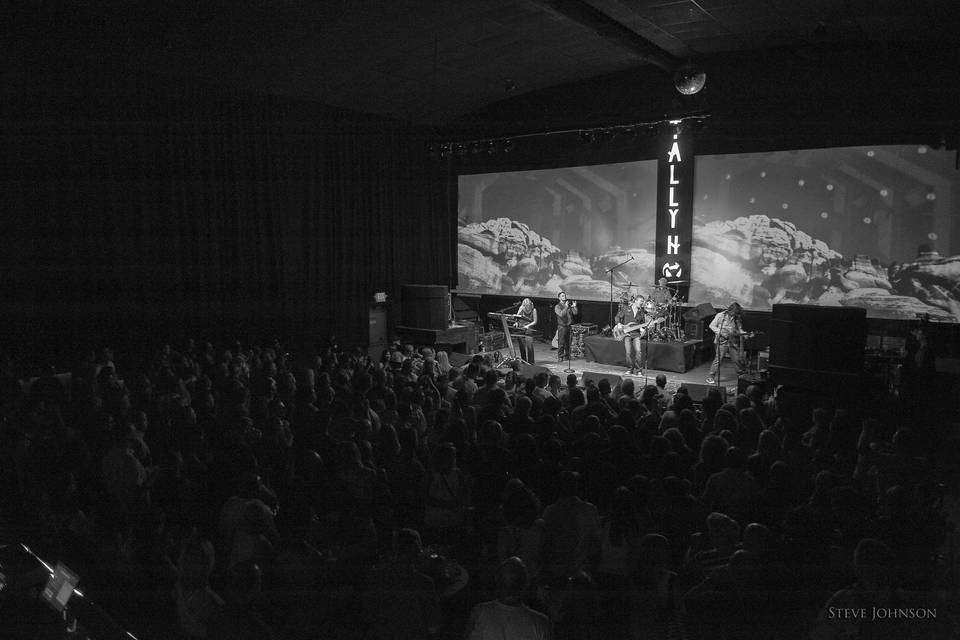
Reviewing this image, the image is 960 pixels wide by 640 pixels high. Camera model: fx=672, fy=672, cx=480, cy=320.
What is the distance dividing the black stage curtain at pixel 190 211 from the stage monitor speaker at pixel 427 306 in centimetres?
126

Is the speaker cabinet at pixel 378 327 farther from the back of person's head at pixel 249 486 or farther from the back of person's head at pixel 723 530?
the back of person's head at pixel 723 530

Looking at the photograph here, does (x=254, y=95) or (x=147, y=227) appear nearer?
(x=147, y=227)

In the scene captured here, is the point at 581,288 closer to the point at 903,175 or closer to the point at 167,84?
the point at 903,175

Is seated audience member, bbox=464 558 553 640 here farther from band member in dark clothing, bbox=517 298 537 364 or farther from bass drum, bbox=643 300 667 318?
bass drum, bbox=643 300 667 318

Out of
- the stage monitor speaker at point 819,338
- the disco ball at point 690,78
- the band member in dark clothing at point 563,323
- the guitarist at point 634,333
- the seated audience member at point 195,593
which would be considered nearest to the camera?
the seated audience member at point 195,593

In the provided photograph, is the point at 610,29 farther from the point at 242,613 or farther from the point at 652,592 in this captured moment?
the point at 242,613

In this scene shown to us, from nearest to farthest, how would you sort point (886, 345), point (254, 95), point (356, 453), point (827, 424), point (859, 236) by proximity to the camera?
1. point (356, 453)
2. point (827, 424)
3. point (886, 345)
4. point (859, 236)
5. point (254, 95)

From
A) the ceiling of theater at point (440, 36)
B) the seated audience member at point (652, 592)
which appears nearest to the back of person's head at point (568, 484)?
the seated audience member at point (652, 592)

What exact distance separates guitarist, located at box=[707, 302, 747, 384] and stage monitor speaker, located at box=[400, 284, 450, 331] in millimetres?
4838

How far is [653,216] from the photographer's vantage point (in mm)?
13406

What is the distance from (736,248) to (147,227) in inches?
400

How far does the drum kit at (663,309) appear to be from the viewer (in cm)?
1177

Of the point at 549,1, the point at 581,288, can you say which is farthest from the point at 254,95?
the point at 581,288

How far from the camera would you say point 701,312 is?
476 inches
